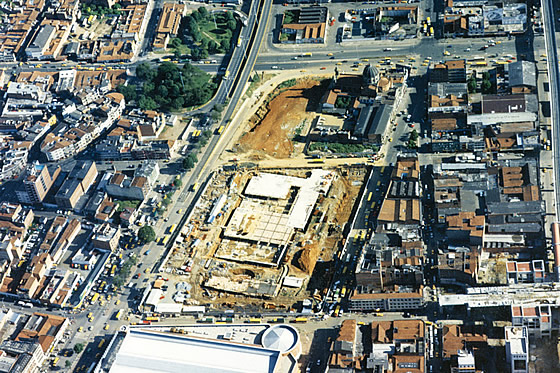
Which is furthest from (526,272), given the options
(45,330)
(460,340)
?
(45,330)

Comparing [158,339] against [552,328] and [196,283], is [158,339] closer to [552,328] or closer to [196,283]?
[196,283]

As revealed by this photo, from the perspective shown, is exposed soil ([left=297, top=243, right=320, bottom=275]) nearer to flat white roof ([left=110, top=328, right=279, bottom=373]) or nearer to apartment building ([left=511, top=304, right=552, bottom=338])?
flat white roof ([left=110, top=328, right=279, bottom=373])

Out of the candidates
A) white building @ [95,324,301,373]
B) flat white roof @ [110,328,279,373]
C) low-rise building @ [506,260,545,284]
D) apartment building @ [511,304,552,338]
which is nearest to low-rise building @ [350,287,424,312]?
white building @ [95,324,301,373]

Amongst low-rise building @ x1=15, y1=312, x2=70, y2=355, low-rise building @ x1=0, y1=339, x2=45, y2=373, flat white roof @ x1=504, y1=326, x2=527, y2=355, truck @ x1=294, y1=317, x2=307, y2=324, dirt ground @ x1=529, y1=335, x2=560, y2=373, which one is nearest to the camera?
flat white roof @ x1=504, y1=326, x2=527, y2=355

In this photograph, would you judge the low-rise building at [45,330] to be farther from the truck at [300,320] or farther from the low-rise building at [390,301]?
the low-rise building at [390,301]

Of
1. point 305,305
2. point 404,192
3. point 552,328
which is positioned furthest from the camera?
point 404,192

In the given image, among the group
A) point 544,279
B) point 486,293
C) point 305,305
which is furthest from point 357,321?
point 544,279

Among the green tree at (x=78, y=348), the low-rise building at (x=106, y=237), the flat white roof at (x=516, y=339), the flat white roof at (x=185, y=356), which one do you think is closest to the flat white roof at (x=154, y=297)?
the flat white roof at (x=185, y=356)
